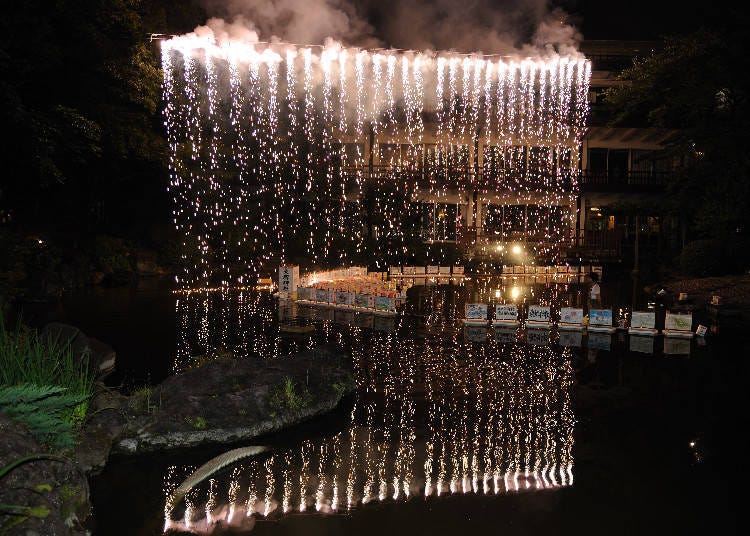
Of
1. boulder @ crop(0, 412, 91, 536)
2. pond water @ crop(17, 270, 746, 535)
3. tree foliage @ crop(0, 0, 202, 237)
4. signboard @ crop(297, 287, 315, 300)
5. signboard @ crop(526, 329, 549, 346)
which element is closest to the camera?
boulder @ crop(0, 412, 91, 536)

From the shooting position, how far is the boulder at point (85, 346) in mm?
11531

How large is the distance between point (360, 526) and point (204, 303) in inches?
623

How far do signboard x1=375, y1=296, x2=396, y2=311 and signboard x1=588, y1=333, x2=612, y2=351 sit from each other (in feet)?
19.8

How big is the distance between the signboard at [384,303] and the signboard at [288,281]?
427 centimetres

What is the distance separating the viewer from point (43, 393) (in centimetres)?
620

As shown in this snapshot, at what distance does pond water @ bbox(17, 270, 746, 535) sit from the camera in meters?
6.56

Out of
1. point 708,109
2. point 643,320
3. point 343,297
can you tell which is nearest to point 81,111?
point 343,297

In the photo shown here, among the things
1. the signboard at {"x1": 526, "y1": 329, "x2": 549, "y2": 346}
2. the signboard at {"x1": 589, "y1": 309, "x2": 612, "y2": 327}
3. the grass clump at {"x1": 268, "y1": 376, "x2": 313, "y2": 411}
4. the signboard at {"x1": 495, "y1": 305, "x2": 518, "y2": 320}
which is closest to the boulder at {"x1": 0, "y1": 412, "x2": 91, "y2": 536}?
the grass clump at {"x1": 268, "y1": 376, "x2": 313, "y2": 411}

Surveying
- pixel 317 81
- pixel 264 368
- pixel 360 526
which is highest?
pixel 317 81

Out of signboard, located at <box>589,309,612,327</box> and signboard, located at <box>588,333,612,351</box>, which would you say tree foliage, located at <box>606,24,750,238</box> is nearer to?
signboard, located at <box>589,309,612,327</box>

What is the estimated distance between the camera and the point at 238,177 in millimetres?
33531

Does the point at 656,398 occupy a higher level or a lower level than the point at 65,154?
lower

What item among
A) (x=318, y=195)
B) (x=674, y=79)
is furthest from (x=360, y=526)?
(x=318, y=195)

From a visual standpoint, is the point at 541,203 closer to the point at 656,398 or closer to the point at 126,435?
the point at 656,398
